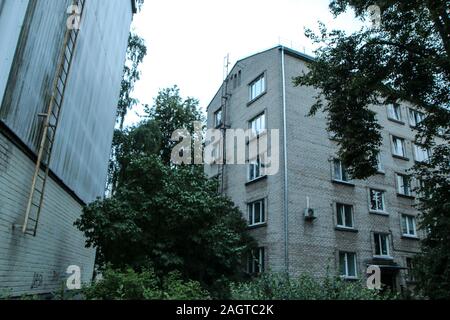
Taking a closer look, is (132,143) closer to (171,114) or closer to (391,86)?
(171,114)

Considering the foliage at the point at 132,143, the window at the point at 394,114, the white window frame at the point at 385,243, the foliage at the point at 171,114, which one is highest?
the foliage at the point at 171,114

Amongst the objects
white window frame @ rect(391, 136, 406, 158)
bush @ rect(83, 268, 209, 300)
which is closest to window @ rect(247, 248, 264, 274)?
bush @ rect(83, 268, 209, 300)

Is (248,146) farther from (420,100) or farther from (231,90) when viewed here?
(420,100)

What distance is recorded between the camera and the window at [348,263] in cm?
1914

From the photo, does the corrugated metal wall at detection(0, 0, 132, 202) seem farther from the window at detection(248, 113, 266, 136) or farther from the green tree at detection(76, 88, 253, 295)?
the window at detection(248, 113, 266, 136)

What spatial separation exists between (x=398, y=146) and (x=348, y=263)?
10.3m

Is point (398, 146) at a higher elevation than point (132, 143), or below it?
higher

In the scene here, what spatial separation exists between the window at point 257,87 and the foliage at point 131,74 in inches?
332

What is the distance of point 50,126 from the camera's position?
27.0ft

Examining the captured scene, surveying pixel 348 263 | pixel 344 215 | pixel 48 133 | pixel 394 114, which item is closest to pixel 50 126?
pixel 48 133

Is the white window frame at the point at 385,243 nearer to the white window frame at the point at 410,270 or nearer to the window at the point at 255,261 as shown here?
the white window frame at the point at 410,270

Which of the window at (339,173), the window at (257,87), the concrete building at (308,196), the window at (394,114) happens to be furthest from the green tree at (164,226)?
the window at (394,114)

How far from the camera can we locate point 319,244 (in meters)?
18.7
